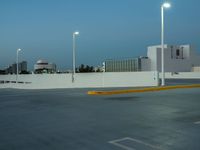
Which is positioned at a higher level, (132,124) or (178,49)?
(178,49)

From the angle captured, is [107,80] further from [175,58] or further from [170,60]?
[175,58]

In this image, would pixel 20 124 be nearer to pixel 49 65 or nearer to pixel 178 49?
pixel 178 49

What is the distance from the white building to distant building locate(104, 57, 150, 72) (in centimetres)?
316

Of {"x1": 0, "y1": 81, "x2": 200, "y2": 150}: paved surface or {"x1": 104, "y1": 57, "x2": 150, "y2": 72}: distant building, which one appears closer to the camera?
{"x1": 0, "y1": 81, "x2": 200, "y2": 150}: paved surface

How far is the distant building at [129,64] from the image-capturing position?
134 metres

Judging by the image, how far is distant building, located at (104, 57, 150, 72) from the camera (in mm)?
133837

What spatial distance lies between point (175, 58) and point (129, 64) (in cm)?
2338

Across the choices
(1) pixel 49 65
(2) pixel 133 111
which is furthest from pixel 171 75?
(1) pixel 49 65

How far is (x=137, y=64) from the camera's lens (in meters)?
134

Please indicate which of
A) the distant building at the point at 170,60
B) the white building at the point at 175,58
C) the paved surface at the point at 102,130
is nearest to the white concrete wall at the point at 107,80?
the paved surface at the point at 102,130

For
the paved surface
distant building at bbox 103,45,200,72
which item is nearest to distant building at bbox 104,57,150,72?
distant building at bbox 103,45,200,72

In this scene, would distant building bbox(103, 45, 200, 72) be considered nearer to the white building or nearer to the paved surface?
the white building

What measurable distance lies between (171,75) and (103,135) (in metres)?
54.9

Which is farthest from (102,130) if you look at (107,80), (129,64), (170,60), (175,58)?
(129,64)
